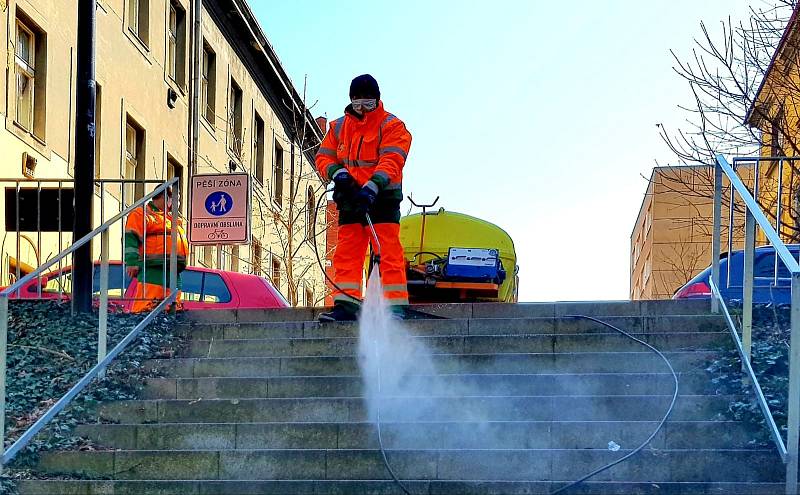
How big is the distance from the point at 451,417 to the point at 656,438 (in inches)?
48.4

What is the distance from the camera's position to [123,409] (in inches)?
330

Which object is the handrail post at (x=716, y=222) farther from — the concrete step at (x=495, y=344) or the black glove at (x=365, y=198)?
the black glove at (x=365, y=198)

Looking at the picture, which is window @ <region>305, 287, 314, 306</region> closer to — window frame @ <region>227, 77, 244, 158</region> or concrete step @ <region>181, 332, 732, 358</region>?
window frame @ <region>227, 77, 244, 158</region>

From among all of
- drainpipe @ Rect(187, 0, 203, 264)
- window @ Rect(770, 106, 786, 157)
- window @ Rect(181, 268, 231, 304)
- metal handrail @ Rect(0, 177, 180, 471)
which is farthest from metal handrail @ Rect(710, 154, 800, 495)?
drainpipe @ Rect(187, 0, 203, 264)

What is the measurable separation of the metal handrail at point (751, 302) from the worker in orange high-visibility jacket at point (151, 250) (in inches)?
158

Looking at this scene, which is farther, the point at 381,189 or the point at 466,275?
the point at 466,275

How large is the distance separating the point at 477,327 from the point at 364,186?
133cm

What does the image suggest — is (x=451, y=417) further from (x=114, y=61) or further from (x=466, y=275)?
(x=114, y=61)

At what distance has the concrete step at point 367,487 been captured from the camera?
698 centimetres

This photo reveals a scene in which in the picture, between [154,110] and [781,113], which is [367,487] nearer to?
[781,113]

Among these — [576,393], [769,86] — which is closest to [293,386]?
[576,393]

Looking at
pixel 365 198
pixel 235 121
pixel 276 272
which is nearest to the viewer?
pixel 365 198

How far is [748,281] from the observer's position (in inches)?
328

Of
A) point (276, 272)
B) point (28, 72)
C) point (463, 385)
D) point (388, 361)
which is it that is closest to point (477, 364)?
point (463, 385)
